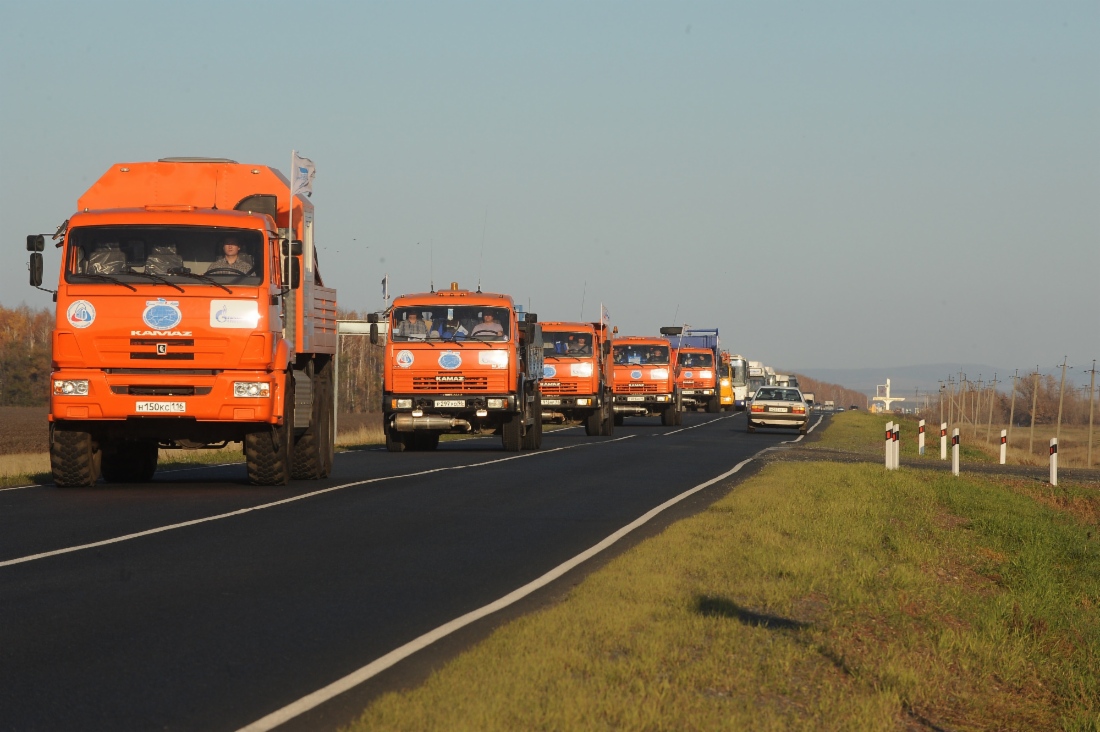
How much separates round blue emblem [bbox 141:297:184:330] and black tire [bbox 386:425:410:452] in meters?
11.7

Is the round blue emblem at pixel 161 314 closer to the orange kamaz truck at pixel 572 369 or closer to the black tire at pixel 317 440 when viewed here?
the black tire at pixel 317 440

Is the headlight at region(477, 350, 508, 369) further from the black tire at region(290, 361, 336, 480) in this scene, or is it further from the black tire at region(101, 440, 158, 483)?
the black tire at region(101, 440, 158, 483)

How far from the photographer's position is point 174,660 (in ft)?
23.5

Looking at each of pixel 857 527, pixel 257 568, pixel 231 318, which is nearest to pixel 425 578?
pixel 257 568

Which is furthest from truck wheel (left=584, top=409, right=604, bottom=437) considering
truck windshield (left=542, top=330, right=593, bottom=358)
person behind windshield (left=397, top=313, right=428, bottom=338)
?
person behind windshield (left=397, top=313, right=428, bottom=338)

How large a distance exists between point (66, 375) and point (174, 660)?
31.6ft

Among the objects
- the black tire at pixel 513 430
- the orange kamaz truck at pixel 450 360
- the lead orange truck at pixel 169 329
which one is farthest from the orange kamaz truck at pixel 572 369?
the lead orange truck at pixel 169 329

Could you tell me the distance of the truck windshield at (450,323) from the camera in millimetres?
26359

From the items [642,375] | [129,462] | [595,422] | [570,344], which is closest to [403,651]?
[129,462]

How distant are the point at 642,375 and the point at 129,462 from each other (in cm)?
2985

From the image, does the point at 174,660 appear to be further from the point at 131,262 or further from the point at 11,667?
the point at 131,262

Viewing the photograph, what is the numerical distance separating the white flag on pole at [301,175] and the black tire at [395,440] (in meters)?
8.40

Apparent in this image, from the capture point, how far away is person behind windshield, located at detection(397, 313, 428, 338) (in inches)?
1040

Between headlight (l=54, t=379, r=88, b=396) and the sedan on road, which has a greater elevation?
headlight (l=54, t=379, r=88, b=396)
